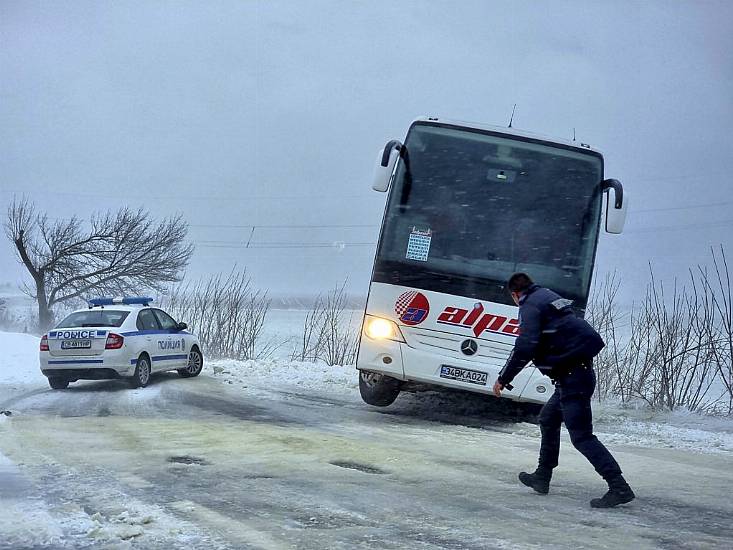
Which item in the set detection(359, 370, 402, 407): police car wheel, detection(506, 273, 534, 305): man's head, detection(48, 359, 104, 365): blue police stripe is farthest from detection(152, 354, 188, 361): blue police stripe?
detection(506, 273, 534, 305): man's head

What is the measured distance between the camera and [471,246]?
1112cm

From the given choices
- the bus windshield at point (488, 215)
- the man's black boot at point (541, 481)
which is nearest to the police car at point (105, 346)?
the bus windshield at point (488, 215)

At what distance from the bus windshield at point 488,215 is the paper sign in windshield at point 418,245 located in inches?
0.5

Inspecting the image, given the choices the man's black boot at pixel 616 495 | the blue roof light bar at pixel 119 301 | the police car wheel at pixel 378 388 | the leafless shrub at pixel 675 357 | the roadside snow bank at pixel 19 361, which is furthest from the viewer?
the roadside snow bank at pixel 19 361

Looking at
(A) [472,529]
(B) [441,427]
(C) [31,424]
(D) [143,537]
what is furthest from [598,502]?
(C) [31,424]

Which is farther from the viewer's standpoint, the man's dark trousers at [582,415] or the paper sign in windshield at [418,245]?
the paper sign in windshield at [418,245]

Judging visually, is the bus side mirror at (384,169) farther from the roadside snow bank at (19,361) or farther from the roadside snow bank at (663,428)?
the roadside snow bank at (19,361)

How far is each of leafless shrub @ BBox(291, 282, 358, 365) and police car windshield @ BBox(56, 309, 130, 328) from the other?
26.1ft

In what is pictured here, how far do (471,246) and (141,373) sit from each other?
7.62 m

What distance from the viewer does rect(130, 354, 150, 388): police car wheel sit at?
52.0ft

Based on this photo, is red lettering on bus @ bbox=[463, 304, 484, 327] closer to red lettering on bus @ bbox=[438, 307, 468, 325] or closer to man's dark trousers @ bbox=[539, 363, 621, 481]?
red lettering on bus @ bbox=[438, 307, 468, 325]

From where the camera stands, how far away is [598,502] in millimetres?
6527

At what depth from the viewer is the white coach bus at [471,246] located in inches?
434

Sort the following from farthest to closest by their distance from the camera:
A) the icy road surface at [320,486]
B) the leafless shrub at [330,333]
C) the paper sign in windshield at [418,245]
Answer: the leafless shrub at [330,333]
the paper sign in windshield at [418,245]
the icy road surface at [320,486]
